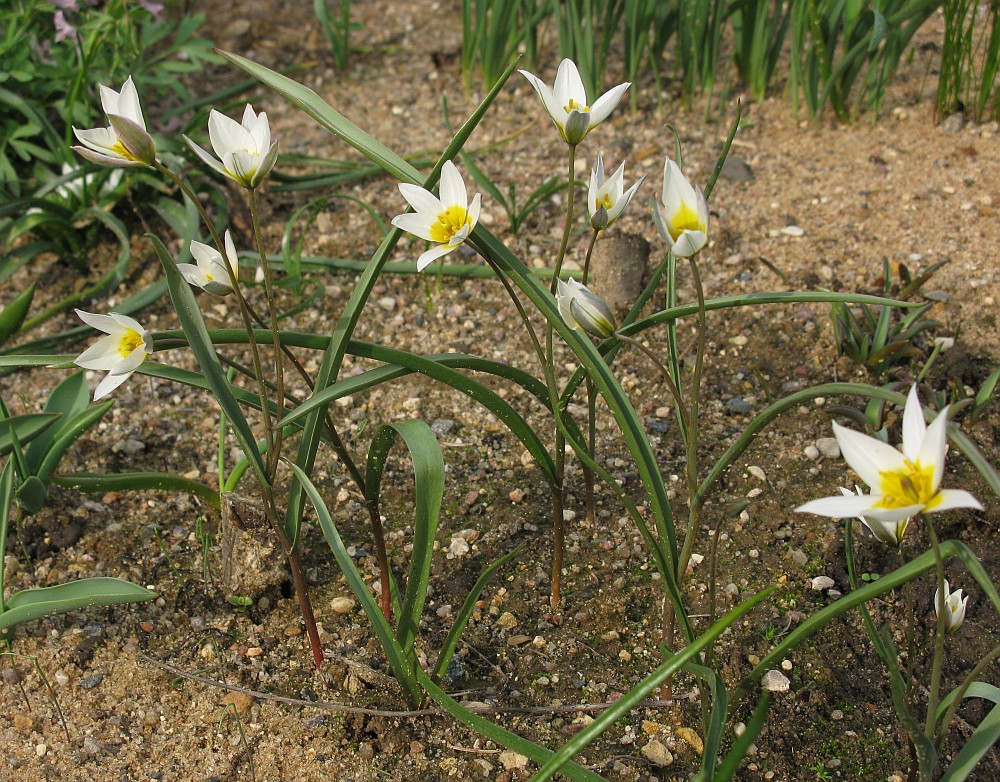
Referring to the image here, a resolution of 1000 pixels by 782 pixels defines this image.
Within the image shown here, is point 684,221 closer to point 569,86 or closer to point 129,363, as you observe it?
Result: point 569,86

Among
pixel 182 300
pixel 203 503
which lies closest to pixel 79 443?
pixel 203 503

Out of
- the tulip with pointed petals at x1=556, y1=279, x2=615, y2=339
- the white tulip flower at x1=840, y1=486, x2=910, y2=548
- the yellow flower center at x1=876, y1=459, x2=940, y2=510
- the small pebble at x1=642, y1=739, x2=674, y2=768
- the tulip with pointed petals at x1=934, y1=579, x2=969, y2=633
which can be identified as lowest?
the small pebble at x1=642, y1=739, x2=674, y2=768

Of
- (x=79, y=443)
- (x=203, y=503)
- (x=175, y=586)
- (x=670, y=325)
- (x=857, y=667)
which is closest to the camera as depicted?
(x=670, y=325)

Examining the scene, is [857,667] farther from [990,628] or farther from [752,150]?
[752,150]

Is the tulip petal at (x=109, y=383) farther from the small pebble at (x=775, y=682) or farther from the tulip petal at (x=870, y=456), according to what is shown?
the small pebble at (x=775, y=682)

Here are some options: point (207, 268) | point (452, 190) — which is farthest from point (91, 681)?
point (452, 190)

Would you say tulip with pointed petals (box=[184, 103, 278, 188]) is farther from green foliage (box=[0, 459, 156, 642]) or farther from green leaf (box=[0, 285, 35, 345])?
A: green leaf (box=[0, 285, 35, 345])

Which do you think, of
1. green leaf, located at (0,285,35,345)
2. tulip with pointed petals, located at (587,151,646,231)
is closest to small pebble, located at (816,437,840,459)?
tulip with pointed petals, located at (587,151,646,231)
